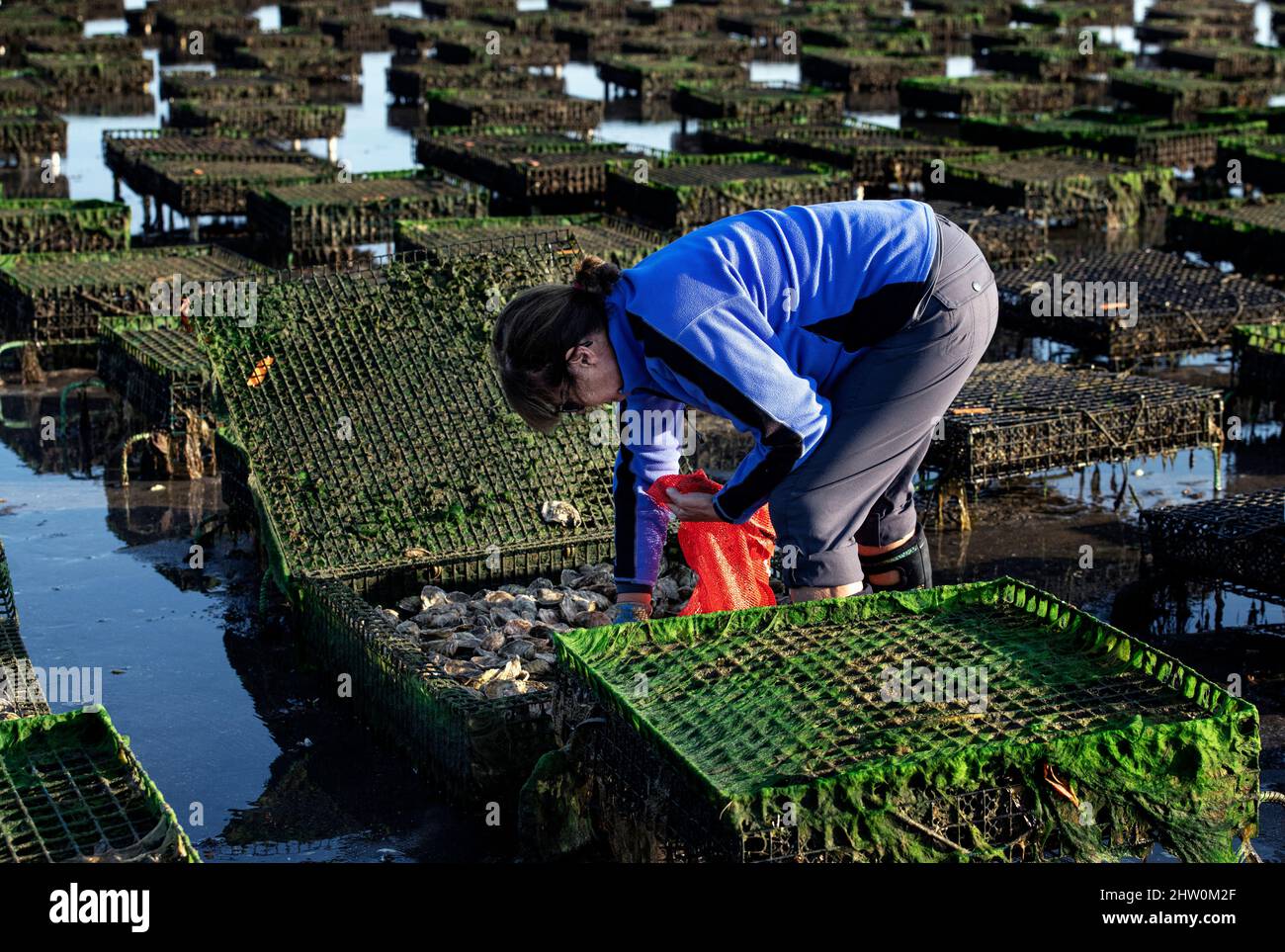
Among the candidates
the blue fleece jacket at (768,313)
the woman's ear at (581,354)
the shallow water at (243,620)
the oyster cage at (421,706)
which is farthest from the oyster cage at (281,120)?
the woman's ear at (581,354)

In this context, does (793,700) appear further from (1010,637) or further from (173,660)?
(173,660)

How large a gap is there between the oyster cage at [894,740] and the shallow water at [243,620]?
1.08 metres

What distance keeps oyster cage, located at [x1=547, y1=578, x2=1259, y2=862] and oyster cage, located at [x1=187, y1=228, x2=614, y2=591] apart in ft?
9.06

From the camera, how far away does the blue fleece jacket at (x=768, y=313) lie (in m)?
6.04

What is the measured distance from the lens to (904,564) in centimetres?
749

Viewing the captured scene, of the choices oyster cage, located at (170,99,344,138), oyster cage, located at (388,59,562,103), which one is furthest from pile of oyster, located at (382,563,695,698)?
oyster cage, located at (388,59,562,103)

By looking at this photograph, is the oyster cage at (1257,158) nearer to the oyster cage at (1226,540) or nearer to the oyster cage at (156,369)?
the oyster cage at (1226,540)

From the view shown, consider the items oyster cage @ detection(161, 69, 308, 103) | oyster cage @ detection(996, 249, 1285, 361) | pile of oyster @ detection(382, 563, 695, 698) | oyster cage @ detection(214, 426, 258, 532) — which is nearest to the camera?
pile of oyster @ detection(382, 563, 695, 698)

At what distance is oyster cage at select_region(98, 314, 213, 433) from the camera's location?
40.1 feet

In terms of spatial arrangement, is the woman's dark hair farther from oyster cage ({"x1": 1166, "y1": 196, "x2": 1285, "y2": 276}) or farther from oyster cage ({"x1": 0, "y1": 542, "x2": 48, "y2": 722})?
oyster cage ({"x1": 1166, "y1": 196, "x2": 1285, "y2": 276})

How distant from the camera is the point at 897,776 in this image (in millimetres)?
5949

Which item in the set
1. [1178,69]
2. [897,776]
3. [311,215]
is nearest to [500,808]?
[897,776]

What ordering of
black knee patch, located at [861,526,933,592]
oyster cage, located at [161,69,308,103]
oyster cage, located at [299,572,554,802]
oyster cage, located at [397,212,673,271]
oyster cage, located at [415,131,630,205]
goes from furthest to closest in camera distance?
oyster cage, located at [161,69,308,103] → oyster cage, located at [415,131,630,205] → oyster cage, located at [397,212,673,271] → black knee patch, located at [861,526,933,592] → oyster cage, located at [299,572,554,802]

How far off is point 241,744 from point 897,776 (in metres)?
3.54
